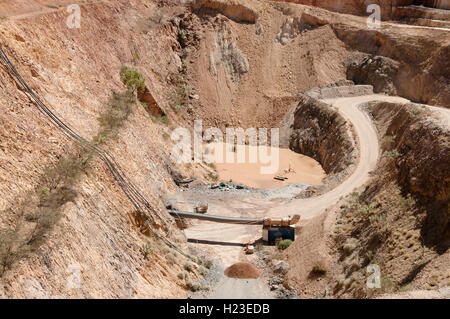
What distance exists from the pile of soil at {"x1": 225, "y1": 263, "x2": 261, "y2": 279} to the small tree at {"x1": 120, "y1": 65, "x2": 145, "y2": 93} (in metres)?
14.2

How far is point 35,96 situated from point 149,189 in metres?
7.26

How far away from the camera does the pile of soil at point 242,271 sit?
21198mm

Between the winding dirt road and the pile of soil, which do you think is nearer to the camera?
the pile of soil

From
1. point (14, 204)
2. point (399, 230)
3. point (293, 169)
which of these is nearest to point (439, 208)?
point (399, 230)

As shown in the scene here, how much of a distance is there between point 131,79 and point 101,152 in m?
11.5

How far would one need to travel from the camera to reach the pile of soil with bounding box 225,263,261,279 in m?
21.2

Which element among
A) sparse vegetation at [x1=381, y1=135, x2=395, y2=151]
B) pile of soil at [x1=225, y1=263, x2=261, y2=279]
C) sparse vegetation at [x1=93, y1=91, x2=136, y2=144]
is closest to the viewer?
pile of soil at [x1=225, y1=263, x2=261, y2=279]

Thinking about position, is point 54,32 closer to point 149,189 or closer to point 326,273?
point 149,189

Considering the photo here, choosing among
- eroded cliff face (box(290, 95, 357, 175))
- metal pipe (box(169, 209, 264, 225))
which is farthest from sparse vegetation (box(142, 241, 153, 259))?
eroded cliff face (box(290, 95, 357, 175))

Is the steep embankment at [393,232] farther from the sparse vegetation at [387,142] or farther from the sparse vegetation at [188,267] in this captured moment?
the sparse vegetation at [387,142]

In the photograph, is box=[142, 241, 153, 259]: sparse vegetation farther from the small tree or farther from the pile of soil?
the small tree

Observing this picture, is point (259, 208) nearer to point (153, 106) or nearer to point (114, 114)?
point (114, 114)
